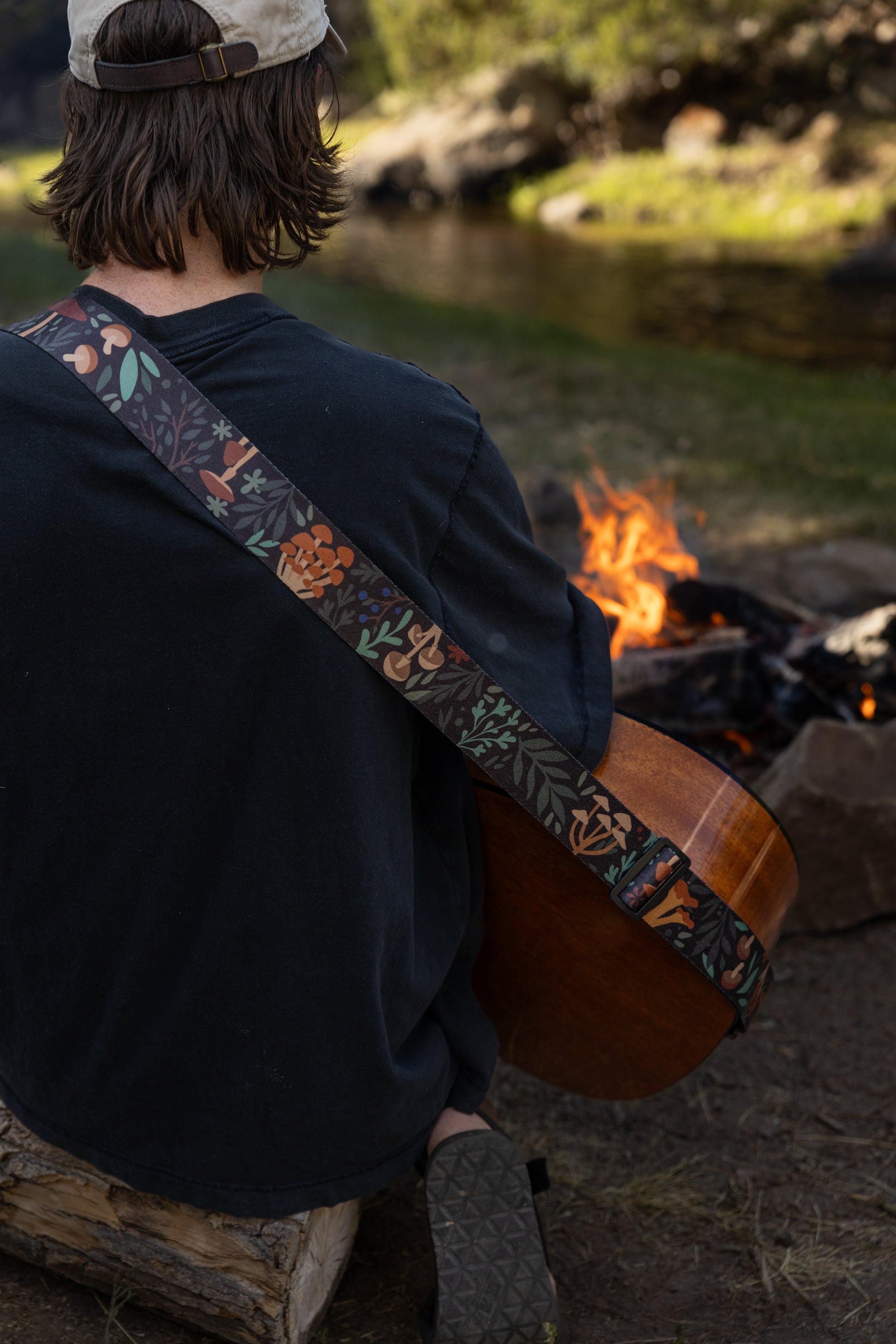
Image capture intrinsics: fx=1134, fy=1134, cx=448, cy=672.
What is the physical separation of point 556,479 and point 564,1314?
3.94m

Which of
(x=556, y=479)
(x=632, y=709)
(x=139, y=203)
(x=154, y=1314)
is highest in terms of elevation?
(x=139, y=203)

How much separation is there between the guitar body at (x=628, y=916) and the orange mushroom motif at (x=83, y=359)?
2.74 ft

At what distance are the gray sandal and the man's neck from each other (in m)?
1.31

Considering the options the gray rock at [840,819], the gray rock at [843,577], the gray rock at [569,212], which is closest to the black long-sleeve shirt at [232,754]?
the gray rock at [840,819]

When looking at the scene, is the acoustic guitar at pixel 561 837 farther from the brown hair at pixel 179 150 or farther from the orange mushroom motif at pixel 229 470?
the brown hair at pixel 179 150

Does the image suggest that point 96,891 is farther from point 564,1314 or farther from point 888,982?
point 888,982

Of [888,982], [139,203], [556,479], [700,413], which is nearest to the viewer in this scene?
[139,203]

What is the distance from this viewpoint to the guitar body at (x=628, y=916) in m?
1.81

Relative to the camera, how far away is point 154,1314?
6.21 feet

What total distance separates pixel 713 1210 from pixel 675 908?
2.82 feet

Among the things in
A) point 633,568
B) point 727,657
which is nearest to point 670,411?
point 633,568

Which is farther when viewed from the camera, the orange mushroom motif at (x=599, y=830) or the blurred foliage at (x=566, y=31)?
the blurred foliage at (x=566, y=31)

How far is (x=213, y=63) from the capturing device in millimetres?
1353

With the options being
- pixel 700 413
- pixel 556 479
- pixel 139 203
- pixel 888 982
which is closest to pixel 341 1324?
pixel 888 982
